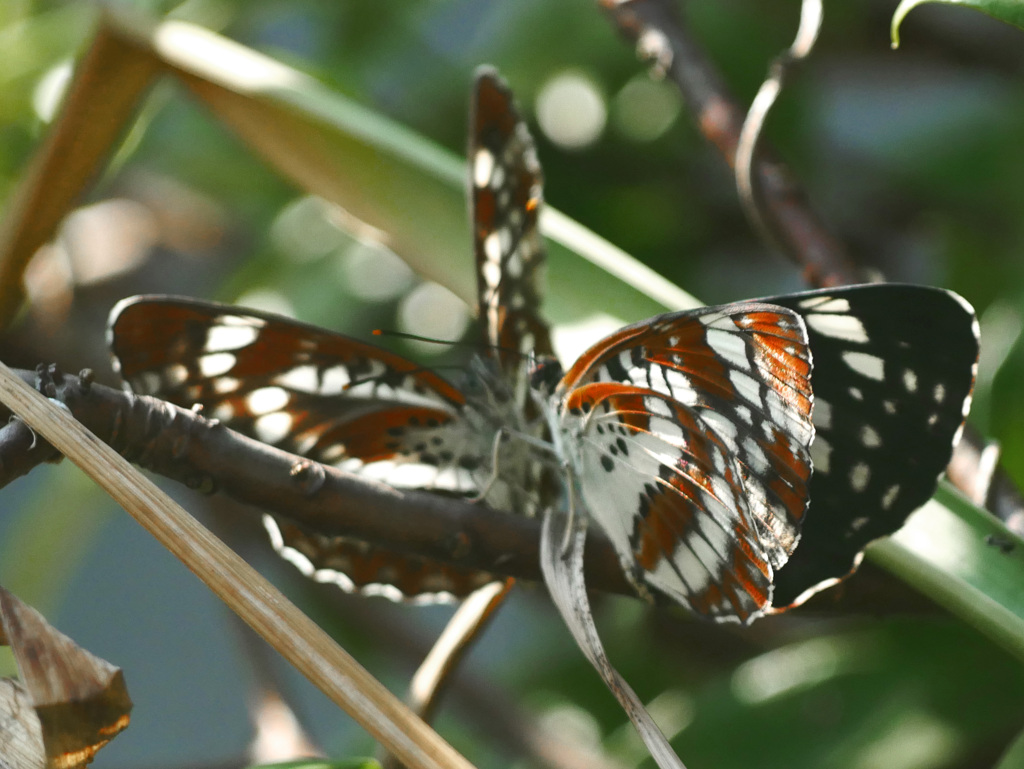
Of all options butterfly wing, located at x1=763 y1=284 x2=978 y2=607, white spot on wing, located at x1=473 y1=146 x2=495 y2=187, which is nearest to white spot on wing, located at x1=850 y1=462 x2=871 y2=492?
butterfly wing, located at x1=763 y1=284 x2=978 y2=607

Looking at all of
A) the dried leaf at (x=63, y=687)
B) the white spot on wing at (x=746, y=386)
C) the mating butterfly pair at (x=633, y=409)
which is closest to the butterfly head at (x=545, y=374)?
the mating butterfly pair at (x=633, y=409)

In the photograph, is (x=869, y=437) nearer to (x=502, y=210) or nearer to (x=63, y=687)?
(x=502, y=210)

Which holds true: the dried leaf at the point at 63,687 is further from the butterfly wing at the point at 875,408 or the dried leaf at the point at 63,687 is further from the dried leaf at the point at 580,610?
the butterfly wing at the point at 875,408

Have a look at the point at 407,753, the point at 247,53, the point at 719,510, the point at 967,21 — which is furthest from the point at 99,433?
the point at 967,21

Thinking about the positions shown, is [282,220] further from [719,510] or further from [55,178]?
[719,510]

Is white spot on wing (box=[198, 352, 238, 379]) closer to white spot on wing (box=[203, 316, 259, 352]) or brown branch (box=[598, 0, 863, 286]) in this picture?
white spot on wing (box=[203, 316, 259, 352])
